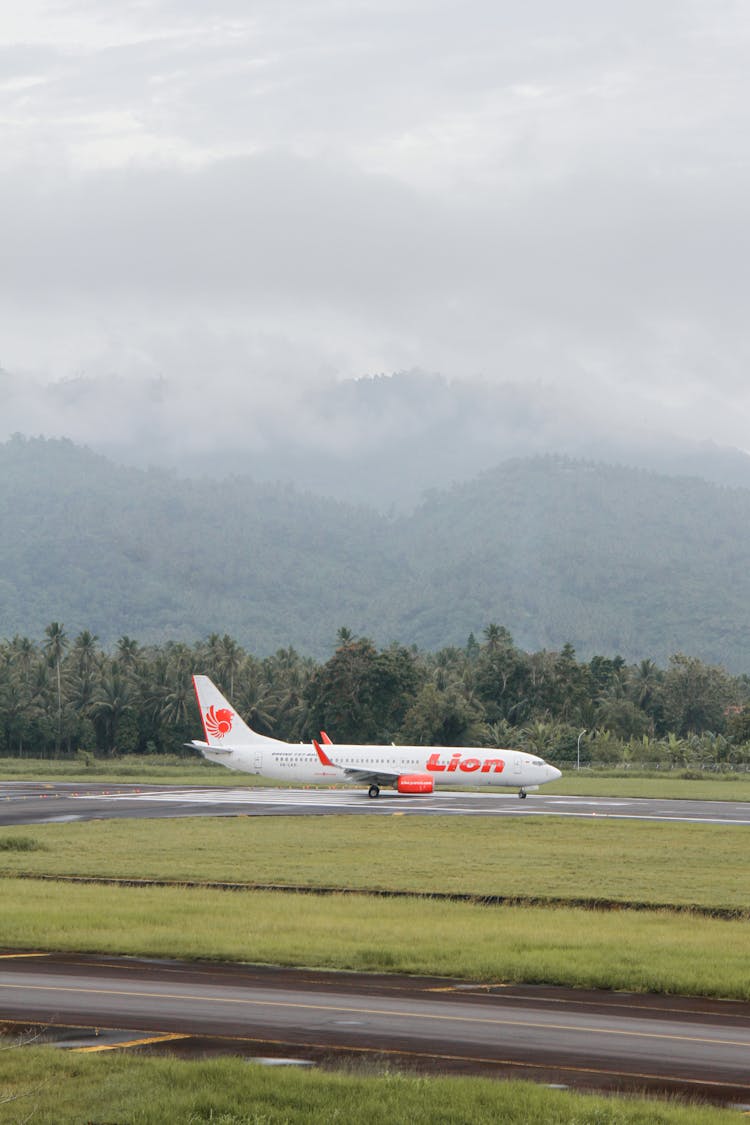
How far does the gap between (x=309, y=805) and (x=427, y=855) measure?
28.1 meters

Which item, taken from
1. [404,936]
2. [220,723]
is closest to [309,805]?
[220,723]

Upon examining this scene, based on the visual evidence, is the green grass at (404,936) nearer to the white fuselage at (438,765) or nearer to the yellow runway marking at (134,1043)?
the yellow runway marking at (134,1043)

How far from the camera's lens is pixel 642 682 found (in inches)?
6747

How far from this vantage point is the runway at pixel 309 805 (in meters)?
66.7

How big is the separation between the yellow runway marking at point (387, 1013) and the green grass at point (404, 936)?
3.58m

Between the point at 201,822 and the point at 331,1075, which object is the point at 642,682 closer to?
the point at 201,822

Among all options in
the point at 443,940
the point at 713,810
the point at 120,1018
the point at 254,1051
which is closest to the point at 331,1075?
the point at 254,1051

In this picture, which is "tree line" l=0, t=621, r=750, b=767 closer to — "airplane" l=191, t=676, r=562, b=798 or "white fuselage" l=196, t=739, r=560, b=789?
"white fuselage" l=196, t=739, r=560, b=789

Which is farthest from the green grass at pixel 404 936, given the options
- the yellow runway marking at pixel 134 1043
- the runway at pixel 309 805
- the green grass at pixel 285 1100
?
the runway at pixel 309 805

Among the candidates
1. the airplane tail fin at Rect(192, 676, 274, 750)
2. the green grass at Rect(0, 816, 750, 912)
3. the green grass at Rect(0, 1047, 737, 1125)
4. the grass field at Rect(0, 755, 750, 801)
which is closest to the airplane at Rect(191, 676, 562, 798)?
the airplane tail fin at Rect(192, 676, 274, 750)

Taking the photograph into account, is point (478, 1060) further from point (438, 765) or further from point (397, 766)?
point (438, 765)

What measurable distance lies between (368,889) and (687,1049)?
64.6ft

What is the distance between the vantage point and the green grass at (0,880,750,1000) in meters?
23.1

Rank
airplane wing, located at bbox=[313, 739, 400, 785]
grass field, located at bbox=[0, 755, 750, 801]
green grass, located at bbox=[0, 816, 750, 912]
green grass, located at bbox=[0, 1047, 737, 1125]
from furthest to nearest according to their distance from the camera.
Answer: grass field, located at bbox=[0, 755, 750, 801] → airplane wing, located at bbox=[313, 739, 400, 785] → green grass, located at bbox=[0, 816, 750, 912] → green grass, located at bbox=[0, 1047, 737, 1125]
